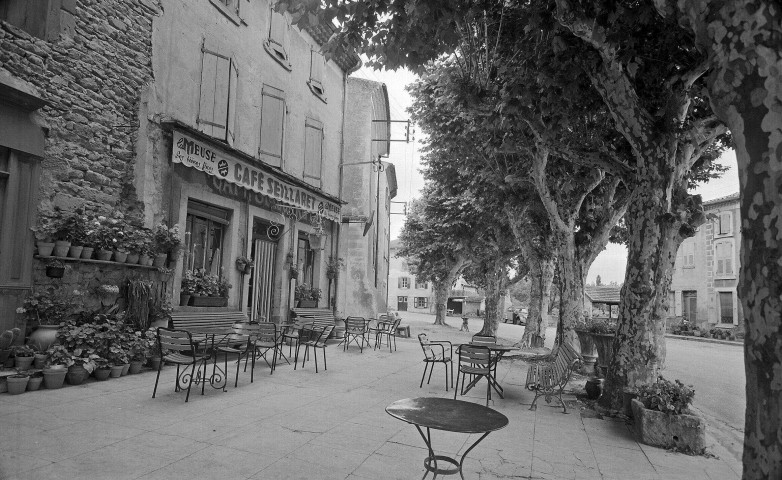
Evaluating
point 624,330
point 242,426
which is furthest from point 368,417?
point 624,330

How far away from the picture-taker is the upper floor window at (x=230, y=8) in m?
10.2

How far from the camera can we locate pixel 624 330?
22.0ft

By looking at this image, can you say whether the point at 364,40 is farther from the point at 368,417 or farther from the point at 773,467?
the point at 773,467

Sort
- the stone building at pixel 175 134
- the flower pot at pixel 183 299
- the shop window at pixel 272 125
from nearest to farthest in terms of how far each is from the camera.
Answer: the stone building at pixel 175 134 → the flower pot at pixel 183 299 → the shop window at pixel 272 125

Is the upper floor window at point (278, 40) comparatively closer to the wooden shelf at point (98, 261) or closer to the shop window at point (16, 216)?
the wooden shelf at point (98, 261)

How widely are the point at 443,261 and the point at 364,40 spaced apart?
22977 millimetres

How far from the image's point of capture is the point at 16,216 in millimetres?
6273

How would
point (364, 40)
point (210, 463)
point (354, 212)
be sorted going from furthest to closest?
point (354, 212) < point (364, 40) < point (210, 463)

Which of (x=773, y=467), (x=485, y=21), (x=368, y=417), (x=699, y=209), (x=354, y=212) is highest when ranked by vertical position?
(x=485, y=21)

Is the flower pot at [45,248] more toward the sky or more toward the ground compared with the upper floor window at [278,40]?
more toward the ground

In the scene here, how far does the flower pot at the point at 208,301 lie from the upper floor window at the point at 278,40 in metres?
6.57

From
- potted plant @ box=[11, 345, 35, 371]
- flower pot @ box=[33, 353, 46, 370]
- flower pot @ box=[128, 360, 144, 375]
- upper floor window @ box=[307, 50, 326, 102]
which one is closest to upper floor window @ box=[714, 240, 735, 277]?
upper floor window @ box=[307, 50, 326, 102]

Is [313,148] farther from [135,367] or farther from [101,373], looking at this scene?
[101,373]

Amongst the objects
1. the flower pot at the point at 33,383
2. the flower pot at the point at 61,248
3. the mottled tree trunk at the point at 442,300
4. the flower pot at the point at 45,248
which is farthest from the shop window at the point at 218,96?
the mottled tree trunk at the point at 442,300
